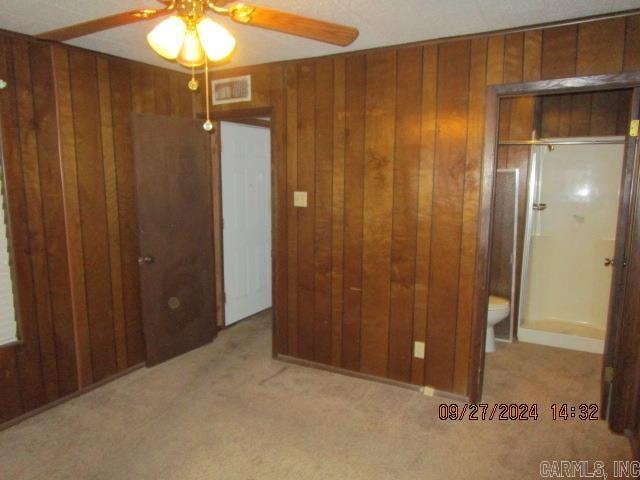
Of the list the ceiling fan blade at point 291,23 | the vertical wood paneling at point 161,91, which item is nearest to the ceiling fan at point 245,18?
the ceiling fan blade at point 291,23

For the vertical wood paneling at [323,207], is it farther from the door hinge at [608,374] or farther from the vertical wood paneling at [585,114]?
the vertical wood paneling at [585,114]

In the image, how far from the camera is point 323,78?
9.83 ft

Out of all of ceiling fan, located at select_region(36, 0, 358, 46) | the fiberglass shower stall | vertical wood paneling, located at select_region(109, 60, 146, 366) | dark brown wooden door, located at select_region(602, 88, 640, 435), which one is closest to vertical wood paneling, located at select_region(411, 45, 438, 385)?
dark brown wooden door, located at select_region(602, 88, 640, 435)

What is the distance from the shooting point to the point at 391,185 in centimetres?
286

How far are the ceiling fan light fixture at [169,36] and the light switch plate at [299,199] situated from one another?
1655 millimetres

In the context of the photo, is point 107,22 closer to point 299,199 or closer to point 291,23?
point 291,23

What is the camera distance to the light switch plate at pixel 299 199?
317 cm

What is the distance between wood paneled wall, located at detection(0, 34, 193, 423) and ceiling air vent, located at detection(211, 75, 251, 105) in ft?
1.29

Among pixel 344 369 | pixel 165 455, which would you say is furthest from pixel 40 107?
pixel 344 369

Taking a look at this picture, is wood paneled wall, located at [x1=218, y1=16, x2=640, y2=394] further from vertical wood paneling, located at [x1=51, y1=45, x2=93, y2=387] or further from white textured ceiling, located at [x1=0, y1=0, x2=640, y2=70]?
vertical wood paneling, located at [x1=51, y1=45, x2=93, y2=387]

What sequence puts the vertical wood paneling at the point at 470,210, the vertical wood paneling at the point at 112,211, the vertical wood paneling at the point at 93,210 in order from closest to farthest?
1. the vertical wood paneling at the point at 470,210
2. the vertical wood paneling at the point at 93,210
3. the vertical wood paneling at the point at 112,211

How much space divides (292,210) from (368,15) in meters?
1.43

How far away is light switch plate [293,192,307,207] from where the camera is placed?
3166mm

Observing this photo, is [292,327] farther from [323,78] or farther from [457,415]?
[323,78]
